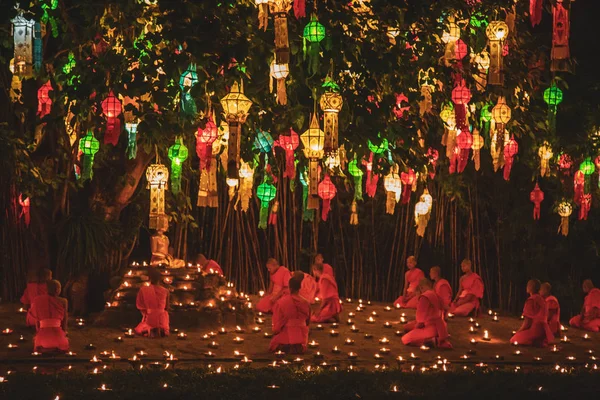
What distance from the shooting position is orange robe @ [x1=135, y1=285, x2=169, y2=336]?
11.0 metres

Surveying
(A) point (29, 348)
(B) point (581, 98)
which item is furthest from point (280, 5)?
(B) point (581, 98)

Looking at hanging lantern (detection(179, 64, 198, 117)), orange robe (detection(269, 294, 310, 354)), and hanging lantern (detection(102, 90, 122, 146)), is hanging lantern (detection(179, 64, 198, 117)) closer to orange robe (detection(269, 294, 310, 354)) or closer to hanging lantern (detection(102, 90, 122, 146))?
hanging lantern (detection(102, 90, 122, 146))

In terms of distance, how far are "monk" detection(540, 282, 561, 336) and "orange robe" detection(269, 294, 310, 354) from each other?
3030 mm

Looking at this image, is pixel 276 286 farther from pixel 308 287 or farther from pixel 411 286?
pixel 411 286

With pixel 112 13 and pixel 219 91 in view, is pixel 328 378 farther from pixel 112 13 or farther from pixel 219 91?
pixel 112 13

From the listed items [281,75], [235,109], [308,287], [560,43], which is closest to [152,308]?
[308,287]

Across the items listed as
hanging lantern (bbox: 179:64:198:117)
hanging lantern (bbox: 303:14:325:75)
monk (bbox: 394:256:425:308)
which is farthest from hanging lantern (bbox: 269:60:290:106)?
monk (bbox: 394:256:425:308)

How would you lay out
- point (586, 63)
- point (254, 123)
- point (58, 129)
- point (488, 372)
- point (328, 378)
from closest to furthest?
1. point (328, 378)
2. point (488, 372)
3. point (254, 123)
4. point (58, 129)
5. point (586, 63)

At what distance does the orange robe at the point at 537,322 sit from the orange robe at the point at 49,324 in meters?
5.06

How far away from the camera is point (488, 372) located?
27.2 feet

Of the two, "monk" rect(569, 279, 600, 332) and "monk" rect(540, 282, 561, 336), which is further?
"monk" rect(569, 279, 600, 332)

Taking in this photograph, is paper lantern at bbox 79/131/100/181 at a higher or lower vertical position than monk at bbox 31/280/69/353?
higher

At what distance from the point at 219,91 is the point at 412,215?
717cm

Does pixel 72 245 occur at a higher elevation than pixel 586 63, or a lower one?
lower
